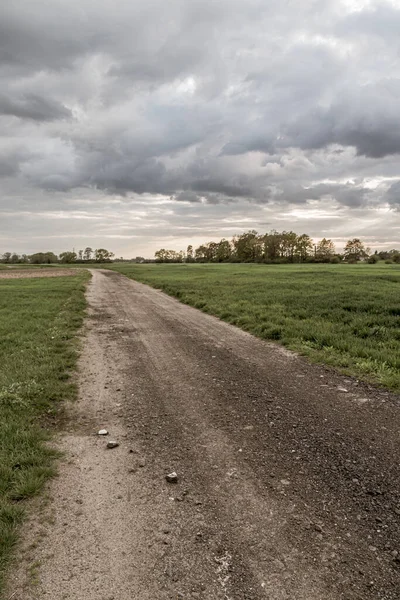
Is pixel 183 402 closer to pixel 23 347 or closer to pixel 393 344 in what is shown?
pixel 23 347

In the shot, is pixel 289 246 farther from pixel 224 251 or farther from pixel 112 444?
pixel 112 444

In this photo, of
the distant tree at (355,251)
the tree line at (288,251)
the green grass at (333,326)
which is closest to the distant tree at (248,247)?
the tree line at (288,251)

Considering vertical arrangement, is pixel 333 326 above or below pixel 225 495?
above

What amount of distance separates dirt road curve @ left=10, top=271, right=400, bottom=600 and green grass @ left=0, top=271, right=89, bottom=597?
280mm

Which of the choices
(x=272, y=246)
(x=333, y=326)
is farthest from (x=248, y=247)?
(x=333, y=326)

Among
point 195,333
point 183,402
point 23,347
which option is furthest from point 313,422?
point 23,347

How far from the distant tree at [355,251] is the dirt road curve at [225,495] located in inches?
6385

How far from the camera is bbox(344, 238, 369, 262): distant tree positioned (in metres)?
156

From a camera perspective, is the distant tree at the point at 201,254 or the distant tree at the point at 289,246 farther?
the distant tree at the point at 201,254

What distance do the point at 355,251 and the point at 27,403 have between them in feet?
569

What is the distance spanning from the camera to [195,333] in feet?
43.3

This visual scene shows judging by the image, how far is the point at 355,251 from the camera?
161 meters

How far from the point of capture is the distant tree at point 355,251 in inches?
6142

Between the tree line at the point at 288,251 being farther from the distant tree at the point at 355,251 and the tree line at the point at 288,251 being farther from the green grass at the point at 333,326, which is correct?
the green grass at the point at 333,326
